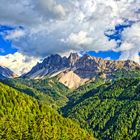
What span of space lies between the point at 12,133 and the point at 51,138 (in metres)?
17.0

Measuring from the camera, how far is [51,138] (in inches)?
6324

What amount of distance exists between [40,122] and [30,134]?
9.71m

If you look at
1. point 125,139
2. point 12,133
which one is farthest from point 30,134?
point 125,139

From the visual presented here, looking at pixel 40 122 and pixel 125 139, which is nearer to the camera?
pixel 125 139

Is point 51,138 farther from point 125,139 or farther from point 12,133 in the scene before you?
point 125,139

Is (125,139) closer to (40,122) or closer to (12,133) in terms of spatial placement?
(40,122)

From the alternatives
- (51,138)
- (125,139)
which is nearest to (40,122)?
(51,138)

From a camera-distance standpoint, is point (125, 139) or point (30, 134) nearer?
point (125, 139)

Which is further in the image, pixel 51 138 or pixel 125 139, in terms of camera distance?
pixel 51 138

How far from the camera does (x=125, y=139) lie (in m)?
146

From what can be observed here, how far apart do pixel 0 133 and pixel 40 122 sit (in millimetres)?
17173

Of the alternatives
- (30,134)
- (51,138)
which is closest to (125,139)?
(51,138)

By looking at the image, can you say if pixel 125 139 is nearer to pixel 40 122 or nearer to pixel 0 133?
pixel 40 122

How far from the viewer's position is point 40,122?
159875 mm
